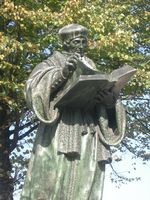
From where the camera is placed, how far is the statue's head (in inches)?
242

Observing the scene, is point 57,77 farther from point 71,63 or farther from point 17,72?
point 17,72

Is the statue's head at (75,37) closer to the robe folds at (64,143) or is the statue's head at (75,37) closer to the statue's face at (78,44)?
the statue's face at (78,44)

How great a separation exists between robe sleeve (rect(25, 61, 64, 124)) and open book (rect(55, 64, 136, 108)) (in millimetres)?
94

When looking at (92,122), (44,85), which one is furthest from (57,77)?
(92,122)

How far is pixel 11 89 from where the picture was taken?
15.4 m

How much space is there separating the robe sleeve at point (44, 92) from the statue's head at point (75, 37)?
0.31m

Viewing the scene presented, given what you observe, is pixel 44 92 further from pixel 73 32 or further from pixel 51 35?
pixel 51 35

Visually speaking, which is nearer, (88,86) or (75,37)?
(88,86)

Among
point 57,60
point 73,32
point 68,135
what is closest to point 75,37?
point 73,32

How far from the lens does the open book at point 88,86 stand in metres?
5.67

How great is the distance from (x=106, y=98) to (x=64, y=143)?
0.59 meters

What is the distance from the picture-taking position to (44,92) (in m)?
5.86

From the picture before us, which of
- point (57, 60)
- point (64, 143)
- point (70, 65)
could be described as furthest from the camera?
point (57, 60)

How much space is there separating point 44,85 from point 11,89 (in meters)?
9.62
